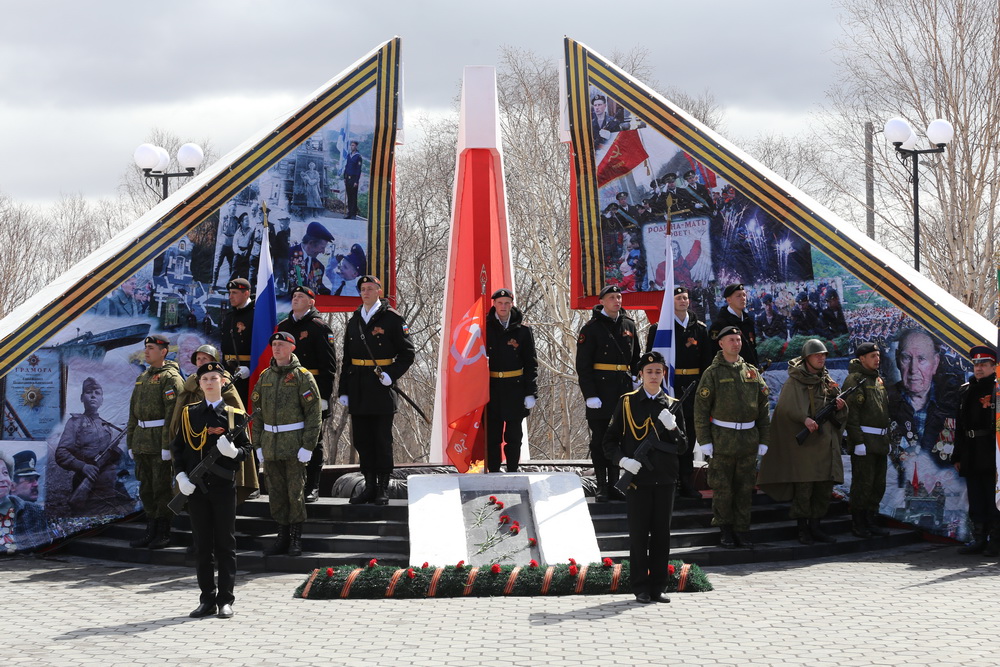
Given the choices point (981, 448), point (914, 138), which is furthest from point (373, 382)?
point (914, 138)

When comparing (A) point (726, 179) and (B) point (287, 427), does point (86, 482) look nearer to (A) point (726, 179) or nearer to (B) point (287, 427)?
(B) point (287, 427)

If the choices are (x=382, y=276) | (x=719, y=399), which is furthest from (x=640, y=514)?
(x=382, y=276)

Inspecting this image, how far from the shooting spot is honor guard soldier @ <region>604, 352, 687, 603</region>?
7.32 metres

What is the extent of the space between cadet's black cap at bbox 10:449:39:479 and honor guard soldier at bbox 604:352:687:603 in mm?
5500

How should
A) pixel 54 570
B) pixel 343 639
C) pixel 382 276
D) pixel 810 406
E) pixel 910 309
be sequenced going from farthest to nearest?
pixel 382 276, pixel 910 309, pixel 810 406, pixel 54 570, pixel 343 639

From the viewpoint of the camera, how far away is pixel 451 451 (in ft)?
33.5

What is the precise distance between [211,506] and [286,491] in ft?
5.43

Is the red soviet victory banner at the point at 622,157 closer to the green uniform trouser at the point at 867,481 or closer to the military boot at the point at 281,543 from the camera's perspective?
the green uniform trouser at the point at 867,481

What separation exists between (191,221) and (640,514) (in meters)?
5.93

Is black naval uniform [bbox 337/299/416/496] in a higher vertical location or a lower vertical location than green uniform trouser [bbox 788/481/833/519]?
higher

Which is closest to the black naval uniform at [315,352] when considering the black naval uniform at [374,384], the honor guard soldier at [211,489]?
the black naval uniform at [374,384]

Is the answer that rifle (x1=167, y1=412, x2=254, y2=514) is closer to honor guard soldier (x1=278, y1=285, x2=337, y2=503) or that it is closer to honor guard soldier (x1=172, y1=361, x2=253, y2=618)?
honor guard soldier (x1=172, y1=361, x2=253, y2=618)

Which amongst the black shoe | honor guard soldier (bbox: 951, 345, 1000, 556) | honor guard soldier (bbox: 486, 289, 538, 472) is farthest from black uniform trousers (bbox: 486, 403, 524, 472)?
honor guard soldier (bbox: 951, 345, 1000, 556)

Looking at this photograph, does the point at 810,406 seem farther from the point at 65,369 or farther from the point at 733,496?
the point at 65,369
